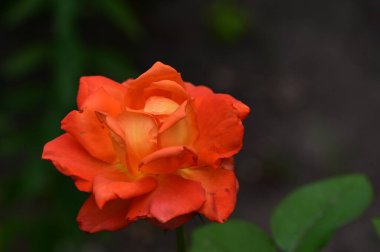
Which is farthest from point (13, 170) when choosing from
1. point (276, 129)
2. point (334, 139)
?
point (334, 139)

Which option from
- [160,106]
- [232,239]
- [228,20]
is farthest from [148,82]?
[228,20]

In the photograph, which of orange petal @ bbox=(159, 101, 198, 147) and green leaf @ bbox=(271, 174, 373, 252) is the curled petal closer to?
orange petal @ bbox=(159, 101, 198, 147)

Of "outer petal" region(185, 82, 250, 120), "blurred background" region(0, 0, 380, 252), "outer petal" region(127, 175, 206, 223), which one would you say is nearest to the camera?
"outer petal" region(127, 175, 206, 223)

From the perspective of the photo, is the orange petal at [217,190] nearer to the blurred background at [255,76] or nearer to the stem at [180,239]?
the stem at [180,239]

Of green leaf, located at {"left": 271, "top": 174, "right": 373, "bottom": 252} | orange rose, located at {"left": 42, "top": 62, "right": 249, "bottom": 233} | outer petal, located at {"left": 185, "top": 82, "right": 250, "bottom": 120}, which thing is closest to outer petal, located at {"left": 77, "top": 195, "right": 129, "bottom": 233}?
orange rose, located at {"left": 42, "top": 62, "right": 249, "bottom": 233}

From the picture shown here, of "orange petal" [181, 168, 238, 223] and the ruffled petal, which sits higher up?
the ruffled petal

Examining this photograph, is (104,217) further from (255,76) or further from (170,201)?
(255,76)

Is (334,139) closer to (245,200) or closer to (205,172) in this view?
(245,200)
